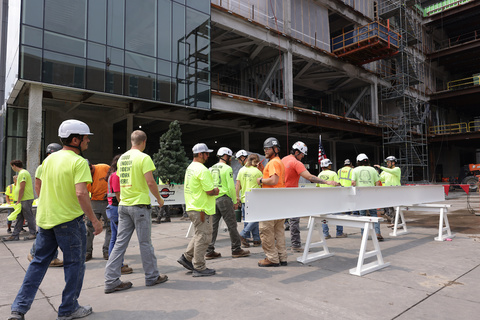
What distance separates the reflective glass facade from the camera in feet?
42.1

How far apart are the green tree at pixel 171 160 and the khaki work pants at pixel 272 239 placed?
29.2 feet

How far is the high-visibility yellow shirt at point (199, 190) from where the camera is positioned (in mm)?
4609

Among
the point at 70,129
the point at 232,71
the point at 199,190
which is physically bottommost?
the point at 199,190

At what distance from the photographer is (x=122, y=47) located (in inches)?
581

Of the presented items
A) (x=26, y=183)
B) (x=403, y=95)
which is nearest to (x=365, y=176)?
(x=26, y=183)

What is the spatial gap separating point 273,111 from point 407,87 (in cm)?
1560

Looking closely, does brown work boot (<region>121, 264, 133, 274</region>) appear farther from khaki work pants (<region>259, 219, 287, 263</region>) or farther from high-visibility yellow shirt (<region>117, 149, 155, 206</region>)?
khaki work pants (<region>259, 219, 287, 263</region>)

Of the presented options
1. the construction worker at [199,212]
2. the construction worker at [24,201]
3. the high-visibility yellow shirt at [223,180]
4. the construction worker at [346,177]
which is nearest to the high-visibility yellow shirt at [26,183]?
the construction worker at [24,201]

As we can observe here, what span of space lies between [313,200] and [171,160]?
951 centimetres

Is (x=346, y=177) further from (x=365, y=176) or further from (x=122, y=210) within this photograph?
(x=122, y=210)

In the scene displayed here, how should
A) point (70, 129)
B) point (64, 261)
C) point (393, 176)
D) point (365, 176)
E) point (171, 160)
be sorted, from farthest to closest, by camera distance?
point (171, 160), point (393, 176), point (365, 176), point (70, 129), point (64, 261)

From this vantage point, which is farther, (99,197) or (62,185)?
(99,197)

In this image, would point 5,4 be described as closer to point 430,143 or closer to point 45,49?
point 45,49

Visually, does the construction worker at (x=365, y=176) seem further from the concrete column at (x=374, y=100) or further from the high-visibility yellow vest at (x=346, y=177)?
the concrete column at (x=374, y=100)
